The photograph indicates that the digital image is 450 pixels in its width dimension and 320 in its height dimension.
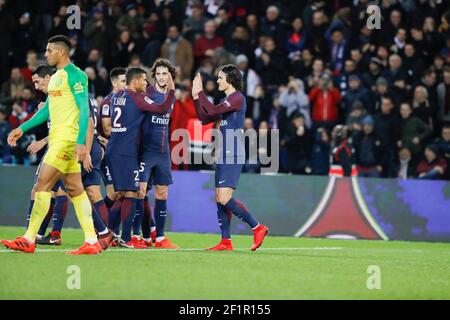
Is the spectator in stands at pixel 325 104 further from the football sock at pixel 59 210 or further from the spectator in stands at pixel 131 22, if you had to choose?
the football sock at pixel 59 210

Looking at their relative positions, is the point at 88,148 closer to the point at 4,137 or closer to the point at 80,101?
the point at 80,101

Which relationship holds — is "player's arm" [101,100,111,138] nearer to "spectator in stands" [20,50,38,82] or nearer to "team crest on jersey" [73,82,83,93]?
"team crest on jersey" [73,82,83,93]

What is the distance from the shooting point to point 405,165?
2111 centimetres

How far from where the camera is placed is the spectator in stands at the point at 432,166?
67.3 feet

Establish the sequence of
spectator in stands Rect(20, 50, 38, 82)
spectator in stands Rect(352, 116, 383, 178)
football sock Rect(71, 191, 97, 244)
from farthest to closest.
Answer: spectator in stands Rect(20, 50, 38, 82), spectator in stands Rect(352, 116, 383, 178), football sock Rect(71, 191, 97, 244)

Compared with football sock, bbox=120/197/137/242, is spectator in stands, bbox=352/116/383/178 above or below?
above

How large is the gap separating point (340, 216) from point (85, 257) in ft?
27.8

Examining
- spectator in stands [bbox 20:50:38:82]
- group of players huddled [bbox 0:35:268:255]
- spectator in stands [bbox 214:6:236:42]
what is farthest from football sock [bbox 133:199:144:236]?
spectator in stands [bbox 214:6:236:42]

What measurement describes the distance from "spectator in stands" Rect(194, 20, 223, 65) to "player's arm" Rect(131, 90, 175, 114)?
376 inches

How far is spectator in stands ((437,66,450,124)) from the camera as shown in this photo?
21.9 metres

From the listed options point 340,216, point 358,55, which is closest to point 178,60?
point 358,55
